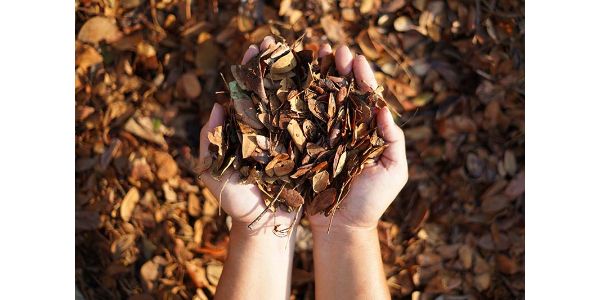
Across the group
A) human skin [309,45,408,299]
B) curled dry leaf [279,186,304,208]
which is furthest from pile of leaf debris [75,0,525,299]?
curled dry leaf [279,186,304,208]

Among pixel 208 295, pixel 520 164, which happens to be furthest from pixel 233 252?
pixel 520 164

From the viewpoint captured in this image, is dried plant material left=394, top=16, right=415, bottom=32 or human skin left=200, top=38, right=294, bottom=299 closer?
human skin left=200, top=38, right=294, bottom=299

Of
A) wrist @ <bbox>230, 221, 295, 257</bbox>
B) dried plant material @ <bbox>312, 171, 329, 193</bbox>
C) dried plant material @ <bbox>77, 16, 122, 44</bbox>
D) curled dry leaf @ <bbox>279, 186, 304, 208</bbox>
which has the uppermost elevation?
dried plant material @ <bbox>77, 16, 122, 44</bbox>

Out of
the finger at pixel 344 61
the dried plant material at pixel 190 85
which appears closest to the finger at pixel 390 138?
the finger at pixel 344 61

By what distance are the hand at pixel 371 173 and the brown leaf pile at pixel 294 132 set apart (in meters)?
0.03

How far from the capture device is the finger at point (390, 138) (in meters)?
1.28

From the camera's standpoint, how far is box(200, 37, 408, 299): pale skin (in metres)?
1.31

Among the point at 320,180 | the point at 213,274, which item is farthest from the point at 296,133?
the point at 213,274

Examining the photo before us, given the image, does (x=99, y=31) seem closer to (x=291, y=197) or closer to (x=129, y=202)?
(x=129, y=202)

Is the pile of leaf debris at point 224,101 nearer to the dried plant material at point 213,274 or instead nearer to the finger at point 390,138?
the dried plant material at point 213,274

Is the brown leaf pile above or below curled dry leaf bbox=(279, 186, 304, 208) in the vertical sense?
above

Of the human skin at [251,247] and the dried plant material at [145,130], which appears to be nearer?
the human skin at [251,247]

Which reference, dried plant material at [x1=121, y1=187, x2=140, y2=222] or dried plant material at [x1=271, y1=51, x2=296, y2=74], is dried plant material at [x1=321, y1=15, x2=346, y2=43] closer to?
dried plant material at [x1=271, y1=51, x2=296, y2=74]

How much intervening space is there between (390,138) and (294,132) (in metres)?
0.21
